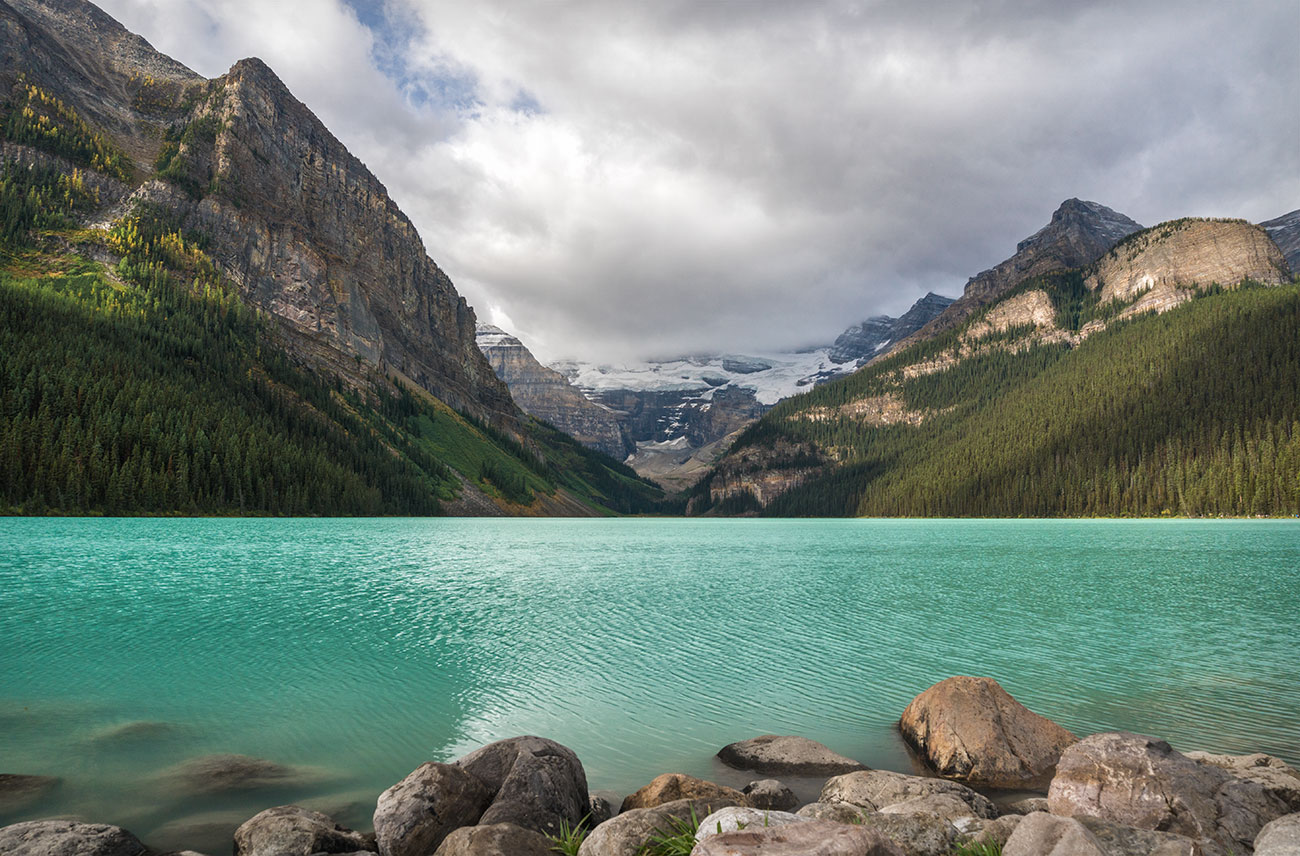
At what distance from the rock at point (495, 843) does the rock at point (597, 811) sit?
6.87 ft

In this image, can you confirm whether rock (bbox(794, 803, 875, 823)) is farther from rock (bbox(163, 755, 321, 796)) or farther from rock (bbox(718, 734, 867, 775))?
rock (bbox(163, 755, 321, 796))

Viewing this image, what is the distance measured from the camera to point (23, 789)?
1276 centimetres

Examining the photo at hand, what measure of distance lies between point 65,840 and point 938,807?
13.4 metres

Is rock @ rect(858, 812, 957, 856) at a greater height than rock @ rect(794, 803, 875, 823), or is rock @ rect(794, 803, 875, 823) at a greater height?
rock @ rect(858, 812, 957, 856)

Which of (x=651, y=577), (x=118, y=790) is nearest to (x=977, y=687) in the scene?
(x=118, y=790)

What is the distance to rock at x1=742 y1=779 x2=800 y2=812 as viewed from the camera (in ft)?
40.8

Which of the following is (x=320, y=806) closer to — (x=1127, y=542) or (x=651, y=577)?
(x=651, y=577)

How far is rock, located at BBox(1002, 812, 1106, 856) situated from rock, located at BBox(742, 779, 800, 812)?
5502 mm

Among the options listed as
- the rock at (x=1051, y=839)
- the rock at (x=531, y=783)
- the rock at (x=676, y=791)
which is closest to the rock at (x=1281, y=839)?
the rock at (x=1051, y=839)

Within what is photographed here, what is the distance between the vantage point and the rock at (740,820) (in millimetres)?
7930

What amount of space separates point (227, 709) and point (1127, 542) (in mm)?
101834

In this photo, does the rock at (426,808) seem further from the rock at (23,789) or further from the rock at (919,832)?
the rock at (23,789)

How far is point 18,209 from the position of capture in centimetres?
19612

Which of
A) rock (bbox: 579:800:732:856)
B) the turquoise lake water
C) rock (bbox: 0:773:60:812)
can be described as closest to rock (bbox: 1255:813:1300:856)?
rock (bbox: 579:800:732:856)
